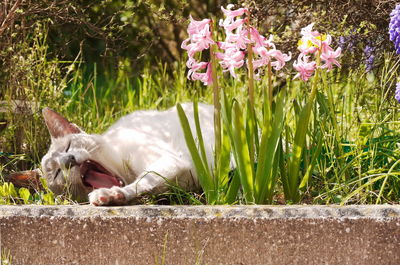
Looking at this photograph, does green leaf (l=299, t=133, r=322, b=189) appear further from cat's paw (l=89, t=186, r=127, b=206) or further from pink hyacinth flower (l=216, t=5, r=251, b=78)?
cat's paw (l=89, t=186, r=127, b=206)

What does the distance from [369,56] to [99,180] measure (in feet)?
4.60

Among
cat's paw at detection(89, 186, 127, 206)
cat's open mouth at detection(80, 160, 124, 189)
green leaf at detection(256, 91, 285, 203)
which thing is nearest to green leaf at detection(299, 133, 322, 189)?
green leaf at detection(256, 91, 285, 203)

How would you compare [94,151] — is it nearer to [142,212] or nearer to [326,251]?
[142,212]

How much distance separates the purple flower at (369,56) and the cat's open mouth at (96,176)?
1.29m

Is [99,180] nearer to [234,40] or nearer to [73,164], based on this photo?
[73,164]

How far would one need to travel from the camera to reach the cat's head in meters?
3.10

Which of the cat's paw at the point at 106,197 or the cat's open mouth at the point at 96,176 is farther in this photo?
the cat's open mouth at the point at 96,176

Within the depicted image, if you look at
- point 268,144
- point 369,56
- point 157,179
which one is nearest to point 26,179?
point 157,179

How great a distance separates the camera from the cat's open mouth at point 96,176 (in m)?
3.13

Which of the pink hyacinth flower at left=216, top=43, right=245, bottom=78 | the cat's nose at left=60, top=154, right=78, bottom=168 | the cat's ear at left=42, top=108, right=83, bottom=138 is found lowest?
the cat's nose at left=60, top=154, right=78, bottom=168

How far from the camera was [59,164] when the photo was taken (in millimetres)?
3092

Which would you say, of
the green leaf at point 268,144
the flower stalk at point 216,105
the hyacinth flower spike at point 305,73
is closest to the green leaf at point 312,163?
the hyacinth flower spike at point 305,73

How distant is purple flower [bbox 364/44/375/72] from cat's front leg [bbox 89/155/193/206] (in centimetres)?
103

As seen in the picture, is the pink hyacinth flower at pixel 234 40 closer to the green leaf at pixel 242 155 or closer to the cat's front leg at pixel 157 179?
the green leaf at pixel 242 155
